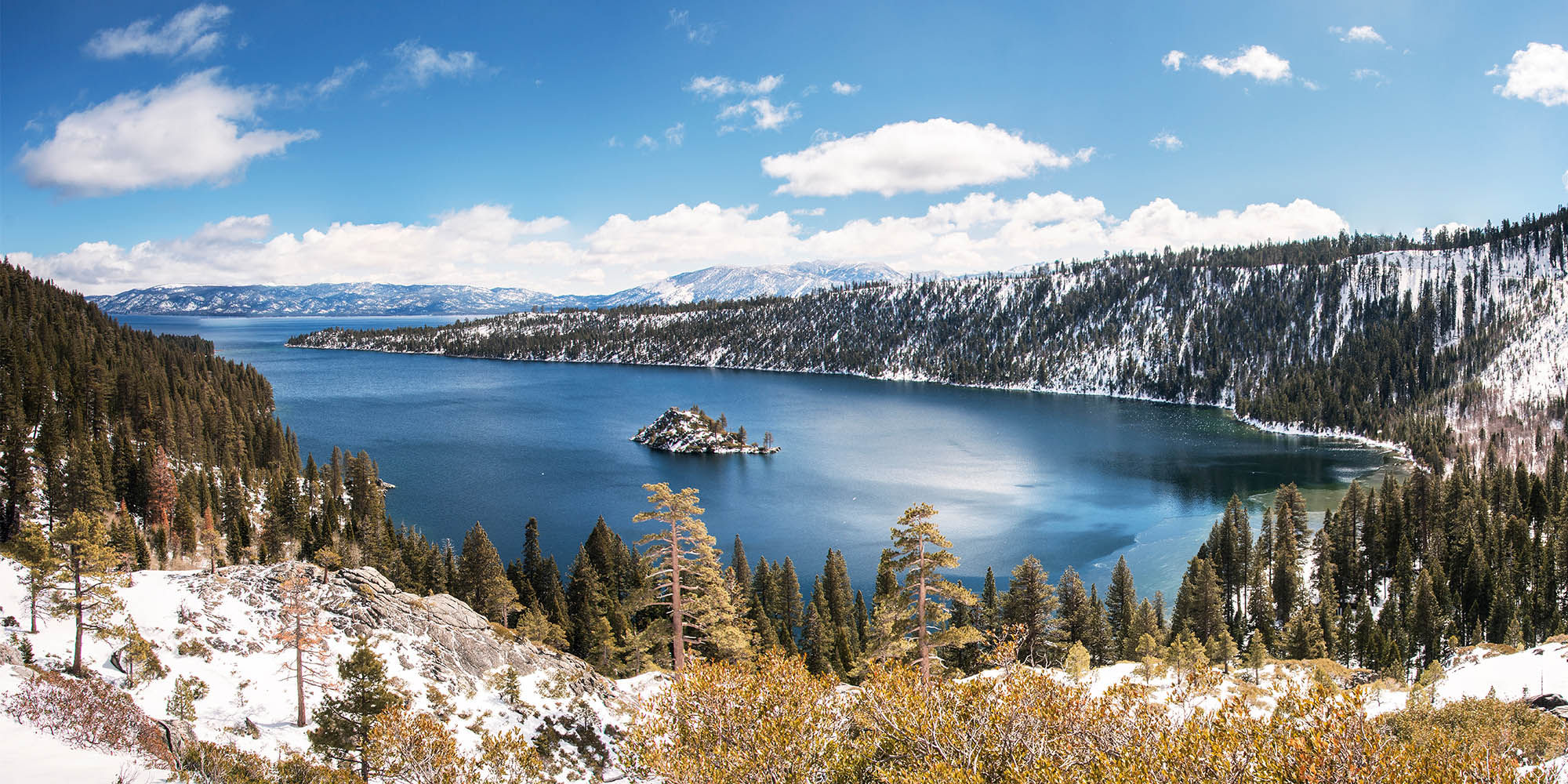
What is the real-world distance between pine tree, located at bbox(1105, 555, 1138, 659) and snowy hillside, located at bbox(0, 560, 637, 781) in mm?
42105

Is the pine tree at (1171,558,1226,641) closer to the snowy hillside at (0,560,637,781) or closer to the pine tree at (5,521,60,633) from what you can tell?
the snowy hillside at (0,560,637,781)

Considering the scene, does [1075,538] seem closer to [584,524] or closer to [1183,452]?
[584,524]

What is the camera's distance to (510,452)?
145 metres

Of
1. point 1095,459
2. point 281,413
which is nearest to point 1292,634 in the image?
point 1095,459

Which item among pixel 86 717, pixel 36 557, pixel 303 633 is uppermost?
pixel 36 557

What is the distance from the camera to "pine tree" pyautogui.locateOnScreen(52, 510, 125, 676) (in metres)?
28.5

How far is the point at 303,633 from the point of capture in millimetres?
31297

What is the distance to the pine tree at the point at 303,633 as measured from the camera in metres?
29.8

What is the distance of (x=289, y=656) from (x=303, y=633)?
338 centimetres

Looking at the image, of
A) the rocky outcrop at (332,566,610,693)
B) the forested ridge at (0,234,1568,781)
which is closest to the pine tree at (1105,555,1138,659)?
the forested ridge at (0,234,1568,781)

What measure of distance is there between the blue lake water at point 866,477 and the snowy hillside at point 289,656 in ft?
156

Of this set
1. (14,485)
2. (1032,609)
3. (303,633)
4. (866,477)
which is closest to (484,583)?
(303,633)

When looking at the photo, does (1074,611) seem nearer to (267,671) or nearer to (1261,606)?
(1261,606)

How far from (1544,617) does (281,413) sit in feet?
738
